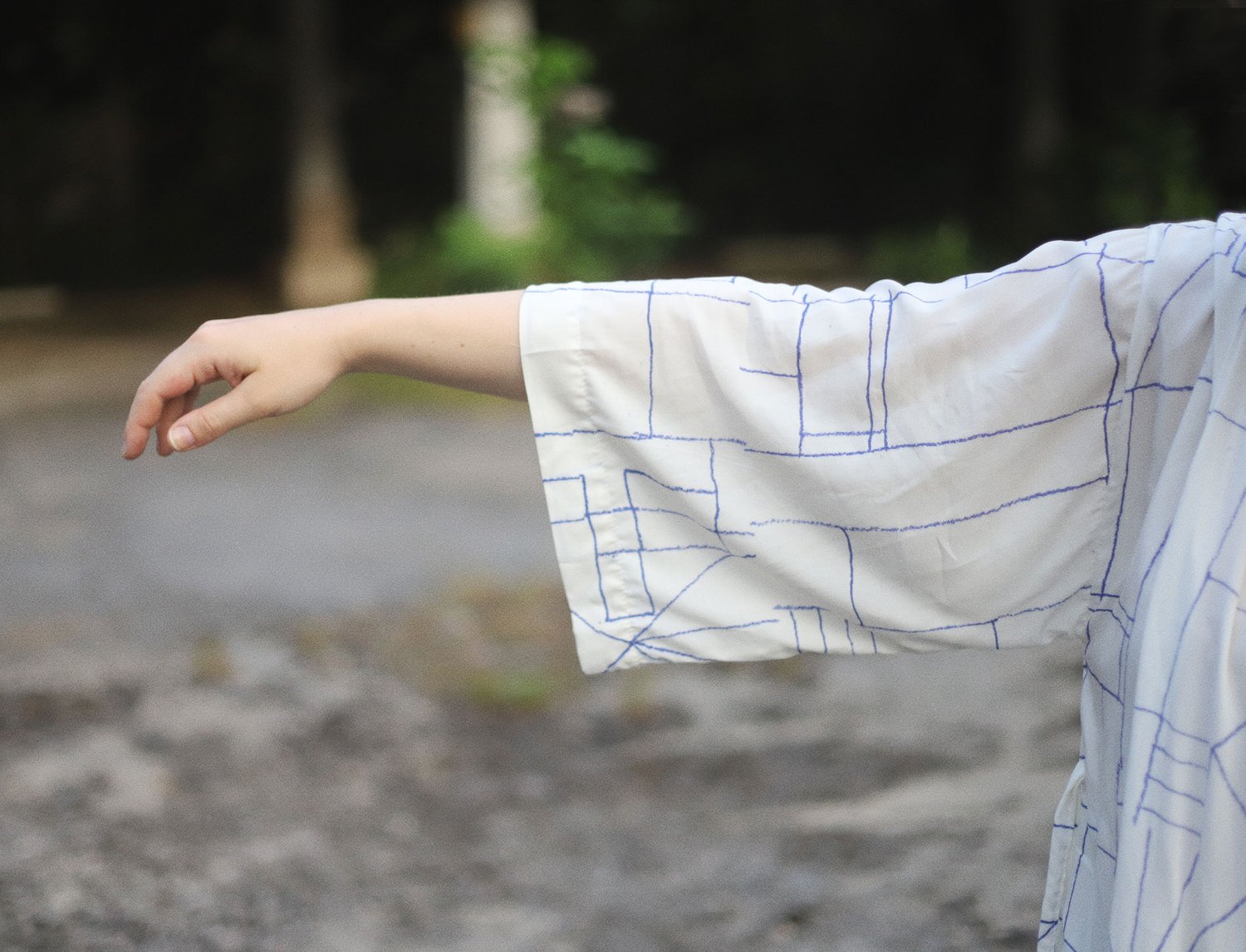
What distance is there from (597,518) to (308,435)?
564 cm

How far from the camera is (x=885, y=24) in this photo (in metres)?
12.9

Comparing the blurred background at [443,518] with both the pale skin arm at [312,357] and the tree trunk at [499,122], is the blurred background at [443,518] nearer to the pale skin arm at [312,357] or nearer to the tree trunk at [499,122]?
the tree trunk at [499,122]

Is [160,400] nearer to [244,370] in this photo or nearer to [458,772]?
[244,370]

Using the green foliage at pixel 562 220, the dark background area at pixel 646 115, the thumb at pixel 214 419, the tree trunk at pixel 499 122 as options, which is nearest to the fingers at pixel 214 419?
the thumb at pixel 214 419

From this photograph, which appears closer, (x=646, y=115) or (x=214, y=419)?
(x=214, y=419)

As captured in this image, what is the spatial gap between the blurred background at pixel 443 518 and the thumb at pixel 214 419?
3.88 ft

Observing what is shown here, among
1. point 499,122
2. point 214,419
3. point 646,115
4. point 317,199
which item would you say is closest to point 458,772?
point 214,419

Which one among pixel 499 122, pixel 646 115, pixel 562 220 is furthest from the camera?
pixel 646 115

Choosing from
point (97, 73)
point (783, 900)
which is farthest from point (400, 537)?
point (97, 73)

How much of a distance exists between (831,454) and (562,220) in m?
7.48

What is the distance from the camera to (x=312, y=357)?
1.15 meters

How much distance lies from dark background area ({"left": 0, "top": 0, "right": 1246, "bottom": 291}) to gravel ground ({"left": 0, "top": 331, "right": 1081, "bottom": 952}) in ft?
23.2

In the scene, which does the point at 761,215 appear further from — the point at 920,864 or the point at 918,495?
the point at 918,495

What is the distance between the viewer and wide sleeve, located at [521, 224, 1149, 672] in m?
1.16
